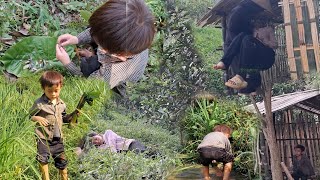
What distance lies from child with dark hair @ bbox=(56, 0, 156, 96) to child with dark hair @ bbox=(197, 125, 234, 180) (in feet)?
0.75

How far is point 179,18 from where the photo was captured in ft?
4.54

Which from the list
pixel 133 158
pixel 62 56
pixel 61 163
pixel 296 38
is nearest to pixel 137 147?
pixel 133 158

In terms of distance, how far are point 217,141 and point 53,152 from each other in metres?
0.32

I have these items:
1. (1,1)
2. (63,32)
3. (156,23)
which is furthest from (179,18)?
(1,1)

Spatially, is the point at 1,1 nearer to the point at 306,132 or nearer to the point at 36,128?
the point at 36,128

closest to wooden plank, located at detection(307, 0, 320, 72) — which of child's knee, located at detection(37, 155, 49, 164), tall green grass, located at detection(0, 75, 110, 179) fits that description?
tall green grass, located at detection(0, 75, 110, 179)

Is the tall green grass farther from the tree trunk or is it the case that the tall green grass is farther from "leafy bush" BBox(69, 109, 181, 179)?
the tree trunk

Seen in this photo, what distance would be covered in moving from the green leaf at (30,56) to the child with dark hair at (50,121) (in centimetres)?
18

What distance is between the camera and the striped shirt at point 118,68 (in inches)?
55.2

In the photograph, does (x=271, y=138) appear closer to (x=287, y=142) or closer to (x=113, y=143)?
(x=287, y=142)

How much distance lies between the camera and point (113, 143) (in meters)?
1.37

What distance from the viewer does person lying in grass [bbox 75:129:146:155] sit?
1.35 metres

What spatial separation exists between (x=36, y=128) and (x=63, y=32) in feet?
1.06

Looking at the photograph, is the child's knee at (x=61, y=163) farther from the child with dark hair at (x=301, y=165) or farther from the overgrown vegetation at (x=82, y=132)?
the child with dark hair at (x=301, y=165)
